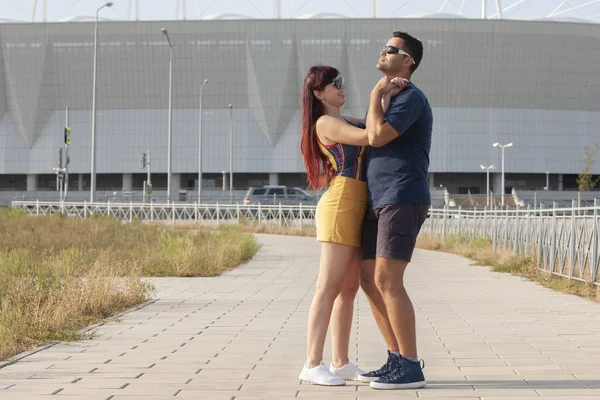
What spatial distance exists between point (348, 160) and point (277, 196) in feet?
170

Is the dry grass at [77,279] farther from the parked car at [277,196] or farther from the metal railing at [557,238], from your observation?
the parked car at [277,196]

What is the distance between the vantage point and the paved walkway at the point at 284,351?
6.06 meters

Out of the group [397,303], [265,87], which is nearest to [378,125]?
[397,303]

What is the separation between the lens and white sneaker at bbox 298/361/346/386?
20.5 ft

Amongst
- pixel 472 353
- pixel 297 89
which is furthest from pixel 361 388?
pixel 297 89

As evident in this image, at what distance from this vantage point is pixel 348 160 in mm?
6406

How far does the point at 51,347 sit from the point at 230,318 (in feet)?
8.61

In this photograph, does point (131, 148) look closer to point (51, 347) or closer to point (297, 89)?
point (297, 89)

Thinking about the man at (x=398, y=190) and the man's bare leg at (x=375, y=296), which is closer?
the man at (x=398, y=190)

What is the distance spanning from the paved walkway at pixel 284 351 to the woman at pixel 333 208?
29 cm

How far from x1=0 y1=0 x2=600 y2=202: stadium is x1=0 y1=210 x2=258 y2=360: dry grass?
201 feet

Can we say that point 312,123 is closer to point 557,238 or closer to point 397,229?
point 397,229

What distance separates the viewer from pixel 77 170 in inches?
3548

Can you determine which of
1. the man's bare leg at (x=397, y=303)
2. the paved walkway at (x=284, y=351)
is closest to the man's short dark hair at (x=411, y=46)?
the man's bare leg at (x=397, y=303)
